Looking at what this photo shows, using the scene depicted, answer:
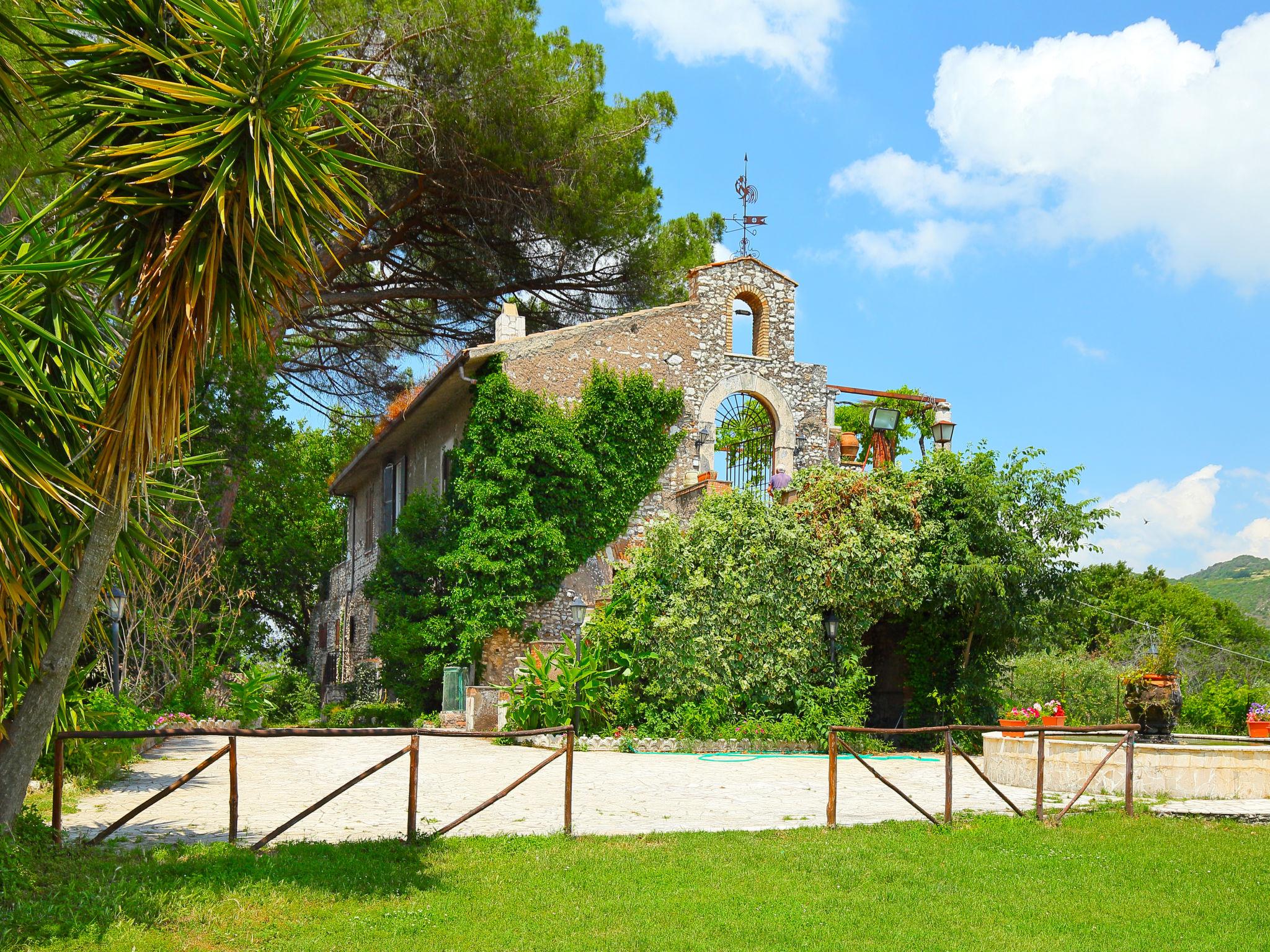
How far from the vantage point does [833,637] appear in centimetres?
1441

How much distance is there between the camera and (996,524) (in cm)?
1513

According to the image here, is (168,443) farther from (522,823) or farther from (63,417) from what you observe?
(522,823)

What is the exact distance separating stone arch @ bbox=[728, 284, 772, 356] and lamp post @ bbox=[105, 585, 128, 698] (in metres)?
10.4

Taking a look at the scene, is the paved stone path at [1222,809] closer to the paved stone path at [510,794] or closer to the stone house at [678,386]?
the paved stone path at [510,794]

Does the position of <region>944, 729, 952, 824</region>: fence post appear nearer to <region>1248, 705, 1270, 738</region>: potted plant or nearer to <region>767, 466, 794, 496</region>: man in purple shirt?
<region>1248, 705, 1270, 738</region>: potted plant

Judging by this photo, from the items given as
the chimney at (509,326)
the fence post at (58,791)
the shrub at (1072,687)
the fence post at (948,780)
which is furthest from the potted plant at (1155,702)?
the fence post at (58,791)

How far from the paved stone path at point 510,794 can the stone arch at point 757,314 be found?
7766 mm

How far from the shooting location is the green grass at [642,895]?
5.05 metres

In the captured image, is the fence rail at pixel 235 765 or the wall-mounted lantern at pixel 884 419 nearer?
the fence rail at pixel 235 765

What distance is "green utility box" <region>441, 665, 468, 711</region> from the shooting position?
1534 cm

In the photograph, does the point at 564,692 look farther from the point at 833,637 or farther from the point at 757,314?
the point at 757,314

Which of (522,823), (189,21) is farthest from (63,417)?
(522,823)

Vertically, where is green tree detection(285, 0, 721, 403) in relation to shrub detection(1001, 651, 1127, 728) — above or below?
above

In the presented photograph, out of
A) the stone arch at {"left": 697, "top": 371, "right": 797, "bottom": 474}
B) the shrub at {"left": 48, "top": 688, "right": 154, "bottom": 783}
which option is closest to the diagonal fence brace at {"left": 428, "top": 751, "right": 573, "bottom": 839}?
the shrub at {"left": 48, "top": 688, "right": 154, "bottom": 783}
